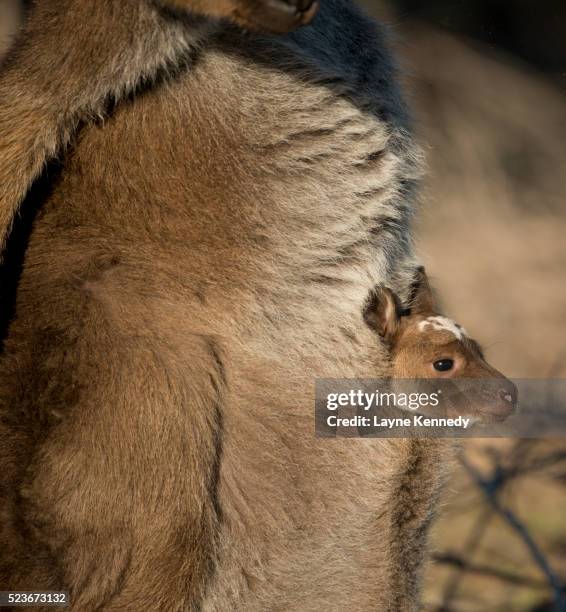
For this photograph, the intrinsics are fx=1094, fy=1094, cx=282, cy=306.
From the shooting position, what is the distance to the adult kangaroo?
3.00 metres

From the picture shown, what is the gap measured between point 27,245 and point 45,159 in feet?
0.90

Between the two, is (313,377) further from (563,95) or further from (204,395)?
(563,95)

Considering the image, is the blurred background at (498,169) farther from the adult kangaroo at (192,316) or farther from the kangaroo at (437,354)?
the adult kangaroo at (192,316)

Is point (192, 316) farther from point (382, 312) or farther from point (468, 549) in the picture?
point (468, 549)

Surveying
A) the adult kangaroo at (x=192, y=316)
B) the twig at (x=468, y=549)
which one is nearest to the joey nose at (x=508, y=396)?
the adult kangaroo at (x=192, y=316)

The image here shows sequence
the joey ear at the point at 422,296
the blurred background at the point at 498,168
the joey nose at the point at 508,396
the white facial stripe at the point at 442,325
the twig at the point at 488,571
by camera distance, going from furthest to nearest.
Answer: the blurred background at the point at 498,168 < the twig at the point at 488,571 < the joey ear at the point at 422,296 < the white facial stripe at the point at 442,325 < the joey nose at the point at 508,396

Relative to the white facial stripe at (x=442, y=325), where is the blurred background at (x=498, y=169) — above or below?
below

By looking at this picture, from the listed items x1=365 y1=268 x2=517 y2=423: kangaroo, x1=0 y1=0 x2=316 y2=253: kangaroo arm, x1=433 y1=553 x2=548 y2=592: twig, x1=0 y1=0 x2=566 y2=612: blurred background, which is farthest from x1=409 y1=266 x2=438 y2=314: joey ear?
x1=0 y1=0 x2=566 y2=612: blurred background

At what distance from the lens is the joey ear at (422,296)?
3647mm

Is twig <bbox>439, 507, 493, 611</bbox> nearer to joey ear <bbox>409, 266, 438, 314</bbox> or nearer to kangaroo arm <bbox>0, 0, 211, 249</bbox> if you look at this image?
joey ear <bbox>409, 266, 438, 314</bbox>

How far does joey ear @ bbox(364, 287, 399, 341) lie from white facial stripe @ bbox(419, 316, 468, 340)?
0.11 meters

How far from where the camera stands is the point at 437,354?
337 centimetres

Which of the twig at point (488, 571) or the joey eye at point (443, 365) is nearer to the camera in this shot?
the joey eye at point (443, 365)

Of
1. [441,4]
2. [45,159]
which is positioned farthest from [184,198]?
[441,4]
